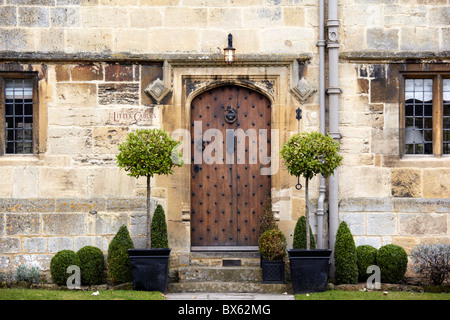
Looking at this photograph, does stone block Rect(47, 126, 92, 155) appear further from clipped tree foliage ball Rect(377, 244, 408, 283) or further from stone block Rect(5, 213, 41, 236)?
clipped tree foliage ball Rect(377, 244, 408, 283)

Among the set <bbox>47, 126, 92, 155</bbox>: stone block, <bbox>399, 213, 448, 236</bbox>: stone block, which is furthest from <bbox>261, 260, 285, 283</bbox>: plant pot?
<bbox>47, 126, 92, 155</bbox>: stone block

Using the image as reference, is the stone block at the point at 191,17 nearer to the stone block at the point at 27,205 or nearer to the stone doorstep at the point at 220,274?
the stone block at the point at 27,205

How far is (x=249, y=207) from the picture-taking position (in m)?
9.80

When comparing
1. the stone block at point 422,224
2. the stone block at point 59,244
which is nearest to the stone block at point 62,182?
the stone block at point 59,244

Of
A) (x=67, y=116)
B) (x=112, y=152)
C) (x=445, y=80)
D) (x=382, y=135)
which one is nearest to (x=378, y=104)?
(x=382, y=135)

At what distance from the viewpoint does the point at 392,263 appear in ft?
29.6

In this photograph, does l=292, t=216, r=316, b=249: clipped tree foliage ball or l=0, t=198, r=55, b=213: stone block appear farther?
l=0, t=198, r=55, b=213: stone block

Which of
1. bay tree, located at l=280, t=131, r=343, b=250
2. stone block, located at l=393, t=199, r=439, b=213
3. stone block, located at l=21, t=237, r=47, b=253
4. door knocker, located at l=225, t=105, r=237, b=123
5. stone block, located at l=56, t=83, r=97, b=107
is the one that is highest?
stone block, located at l=56, t=83, r=97, b=107

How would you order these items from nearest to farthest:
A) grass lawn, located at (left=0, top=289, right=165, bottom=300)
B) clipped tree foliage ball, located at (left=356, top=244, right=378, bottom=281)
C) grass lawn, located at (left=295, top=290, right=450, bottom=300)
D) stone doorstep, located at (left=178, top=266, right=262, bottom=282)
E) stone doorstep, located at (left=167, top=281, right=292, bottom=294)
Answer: grass lawn, located at (left=0, top=289, right=165, bottom=300), grass lawn, located at (left=295, top=290, right=450, bottom=300), stone doorstep, located at (left=167, top=281, right=292, bottom=294), clipped tree foliage ball, located at (left=356, top=244, right=378, bottom=281), stone doorstep, located at (left=178, top=266, right=262, bottom=282)

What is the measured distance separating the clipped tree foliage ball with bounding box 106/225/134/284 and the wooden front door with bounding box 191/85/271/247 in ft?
4.07

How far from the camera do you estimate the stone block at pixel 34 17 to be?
31.6ft

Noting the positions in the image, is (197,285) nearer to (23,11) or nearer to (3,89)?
(3,89)

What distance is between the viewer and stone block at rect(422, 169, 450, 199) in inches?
379

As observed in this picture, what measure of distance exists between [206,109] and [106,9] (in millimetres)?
2213
